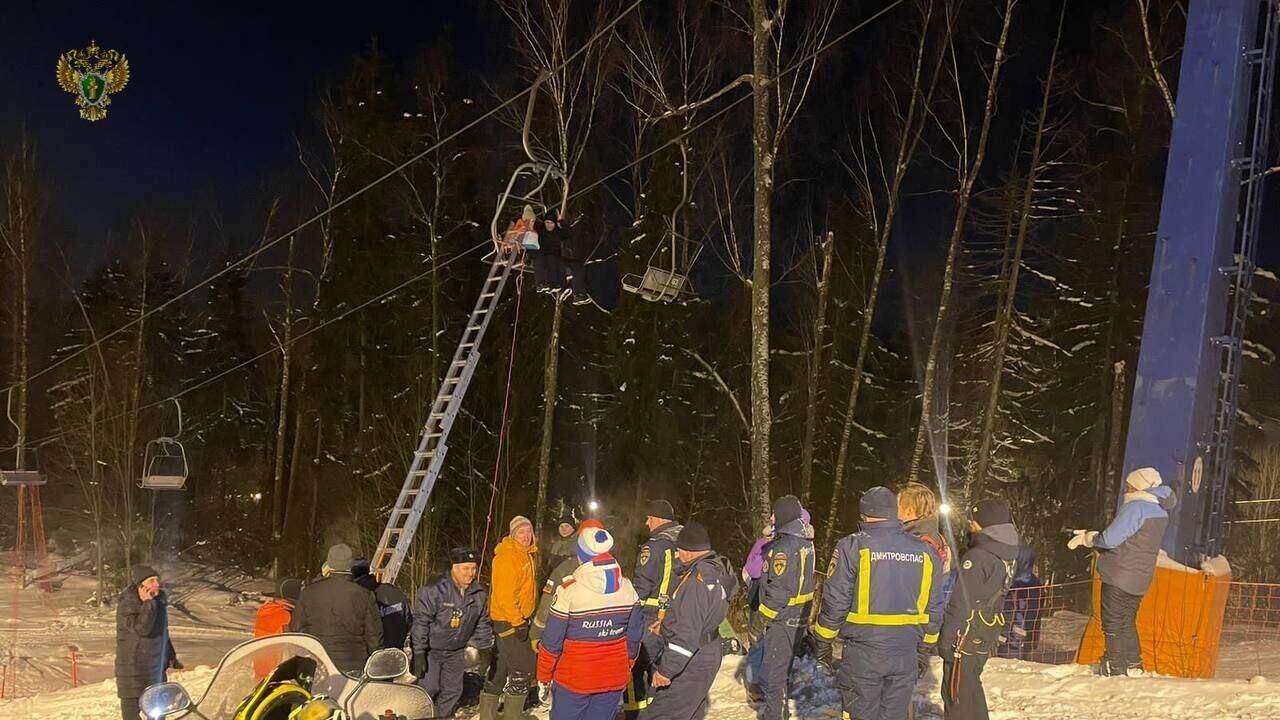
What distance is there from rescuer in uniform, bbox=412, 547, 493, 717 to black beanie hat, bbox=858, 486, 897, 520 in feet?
10.2

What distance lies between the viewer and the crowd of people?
5.44 m

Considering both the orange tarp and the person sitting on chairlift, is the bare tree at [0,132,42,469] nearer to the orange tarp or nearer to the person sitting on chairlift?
the person sitting on chairlift

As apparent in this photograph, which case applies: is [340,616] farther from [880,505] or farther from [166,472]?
[166,472]

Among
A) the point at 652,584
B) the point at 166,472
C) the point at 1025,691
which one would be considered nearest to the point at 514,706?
the point at 652,584

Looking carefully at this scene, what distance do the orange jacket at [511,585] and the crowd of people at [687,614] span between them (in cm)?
1

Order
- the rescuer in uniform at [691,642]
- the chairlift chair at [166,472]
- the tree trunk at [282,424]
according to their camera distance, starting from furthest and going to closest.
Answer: the tree trunk at [282,424] < the chairlift chair at [166,472] < the rescuer in uniform at [691,642]

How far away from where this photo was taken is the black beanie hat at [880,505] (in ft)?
17.8

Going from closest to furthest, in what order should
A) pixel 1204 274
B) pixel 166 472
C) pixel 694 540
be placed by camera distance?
pixel 694 540 → pixel 1204 274 → pixel 166 472

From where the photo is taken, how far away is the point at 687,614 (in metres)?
6.13

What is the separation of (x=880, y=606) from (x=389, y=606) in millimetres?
4915

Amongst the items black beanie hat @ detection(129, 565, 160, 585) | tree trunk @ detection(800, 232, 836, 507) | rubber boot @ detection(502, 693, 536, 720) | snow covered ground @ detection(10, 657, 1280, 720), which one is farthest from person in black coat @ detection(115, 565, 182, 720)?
tree trunk @ detection(800, 232, 836, 507)

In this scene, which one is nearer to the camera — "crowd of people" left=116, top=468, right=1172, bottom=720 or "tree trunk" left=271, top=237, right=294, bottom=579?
"crowd of people" left=116, top=468, right=1172, bottom=720

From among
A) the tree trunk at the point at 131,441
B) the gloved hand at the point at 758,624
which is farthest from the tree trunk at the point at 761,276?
the tree trunk at the point at 131,441

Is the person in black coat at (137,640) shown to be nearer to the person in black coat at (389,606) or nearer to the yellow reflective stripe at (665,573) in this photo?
the person in black coat at (389,606)
